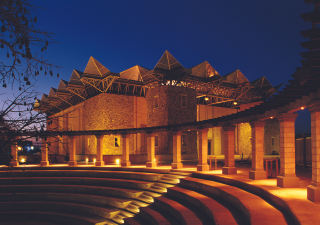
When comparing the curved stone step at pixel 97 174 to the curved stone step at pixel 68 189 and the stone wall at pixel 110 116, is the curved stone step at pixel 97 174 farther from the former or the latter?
the stone wall at pixel 110 116

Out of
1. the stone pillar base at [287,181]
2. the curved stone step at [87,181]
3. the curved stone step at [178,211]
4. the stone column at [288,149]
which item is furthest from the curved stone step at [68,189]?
the stone column at [288,149]

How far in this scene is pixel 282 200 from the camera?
6758 millimetres

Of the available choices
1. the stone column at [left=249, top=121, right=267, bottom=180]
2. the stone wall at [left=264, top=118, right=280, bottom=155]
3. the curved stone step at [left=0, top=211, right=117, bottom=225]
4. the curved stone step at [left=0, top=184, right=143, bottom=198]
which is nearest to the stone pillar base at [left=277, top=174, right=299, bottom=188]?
the stone column at [left=249, top=121, right=267, bottom=180]

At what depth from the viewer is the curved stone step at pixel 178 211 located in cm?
756

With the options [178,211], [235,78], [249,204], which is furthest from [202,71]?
[249,204]

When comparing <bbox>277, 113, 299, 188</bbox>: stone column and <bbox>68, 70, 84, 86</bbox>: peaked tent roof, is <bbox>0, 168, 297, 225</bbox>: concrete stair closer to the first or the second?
<bbox>277, 113, 299, 188</bbox>: stone column

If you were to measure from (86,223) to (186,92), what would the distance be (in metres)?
19.9

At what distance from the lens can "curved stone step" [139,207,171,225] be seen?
893 cm

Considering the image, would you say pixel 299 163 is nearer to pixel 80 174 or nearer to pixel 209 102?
pixel 80 174

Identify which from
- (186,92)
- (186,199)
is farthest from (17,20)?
(186,92)

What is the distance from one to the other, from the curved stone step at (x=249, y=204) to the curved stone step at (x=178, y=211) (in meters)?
1.42

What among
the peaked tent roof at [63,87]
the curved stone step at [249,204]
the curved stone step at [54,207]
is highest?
the peaked tent roof at [63,87]

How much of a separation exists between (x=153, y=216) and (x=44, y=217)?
23.9 ft

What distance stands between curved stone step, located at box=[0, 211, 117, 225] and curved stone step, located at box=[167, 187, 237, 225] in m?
4.39
